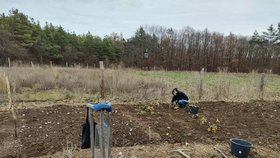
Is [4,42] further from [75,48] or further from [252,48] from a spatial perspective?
[252,48]

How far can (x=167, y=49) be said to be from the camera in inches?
1583

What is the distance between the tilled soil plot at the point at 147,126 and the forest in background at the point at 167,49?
87.5 feet

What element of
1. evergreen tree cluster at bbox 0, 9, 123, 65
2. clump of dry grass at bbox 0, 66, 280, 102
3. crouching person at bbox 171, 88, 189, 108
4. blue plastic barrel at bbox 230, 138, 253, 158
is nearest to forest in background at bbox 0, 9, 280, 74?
evergreen tree cluster at bbox 0, 9, 123, 65

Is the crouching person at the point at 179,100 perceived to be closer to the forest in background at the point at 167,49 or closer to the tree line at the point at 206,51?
the forest in background at the point at 167,49

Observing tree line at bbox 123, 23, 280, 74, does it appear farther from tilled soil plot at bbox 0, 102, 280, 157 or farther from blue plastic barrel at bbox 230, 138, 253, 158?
blue plastic barrel at bbox 230, 138, 253, 158

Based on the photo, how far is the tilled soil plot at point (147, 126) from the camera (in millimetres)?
4078

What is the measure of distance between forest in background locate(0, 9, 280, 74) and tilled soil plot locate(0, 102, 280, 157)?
26684mm

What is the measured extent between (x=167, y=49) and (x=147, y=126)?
3619 centimetres

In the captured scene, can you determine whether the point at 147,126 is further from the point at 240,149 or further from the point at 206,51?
the point at 206,51

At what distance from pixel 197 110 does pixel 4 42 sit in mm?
22990

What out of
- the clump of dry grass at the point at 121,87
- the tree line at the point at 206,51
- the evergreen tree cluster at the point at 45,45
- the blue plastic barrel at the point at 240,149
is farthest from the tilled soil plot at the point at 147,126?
the tree line at the point at 206,51

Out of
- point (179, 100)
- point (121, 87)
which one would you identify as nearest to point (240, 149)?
point (179, 100)

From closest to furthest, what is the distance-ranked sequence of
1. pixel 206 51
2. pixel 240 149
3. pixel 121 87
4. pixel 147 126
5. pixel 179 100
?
pixel 240 149, pixel 147 126, pixel 179 100, pixel 121 87, pixel 206 51

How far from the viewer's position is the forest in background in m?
32.9
